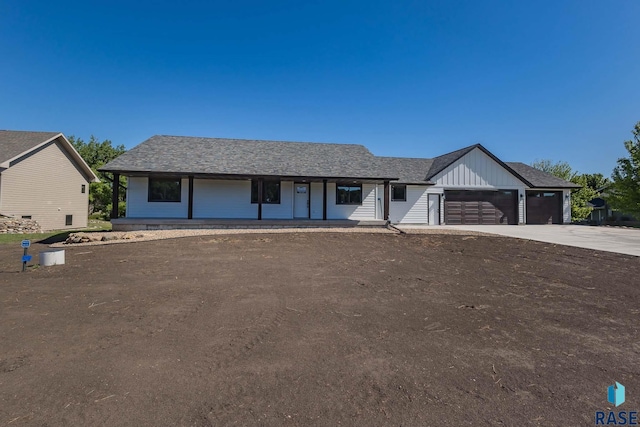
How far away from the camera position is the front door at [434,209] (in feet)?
72.9

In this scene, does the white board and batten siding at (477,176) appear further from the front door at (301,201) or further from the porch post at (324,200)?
the front door at (301,201)

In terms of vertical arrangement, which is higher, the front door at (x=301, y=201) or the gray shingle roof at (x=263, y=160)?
the gray shingle roof at (x=263, y=160)

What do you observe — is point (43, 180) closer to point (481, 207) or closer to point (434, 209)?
point (434, 209)

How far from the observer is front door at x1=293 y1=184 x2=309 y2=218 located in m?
19.0

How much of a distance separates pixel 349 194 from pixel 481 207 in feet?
33.7

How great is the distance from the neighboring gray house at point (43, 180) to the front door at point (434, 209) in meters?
26.4

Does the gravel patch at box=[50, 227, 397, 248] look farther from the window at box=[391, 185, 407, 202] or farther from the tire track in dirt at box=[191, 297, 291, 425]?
the tire track in dirt at box=[191, 297, 291, 425]

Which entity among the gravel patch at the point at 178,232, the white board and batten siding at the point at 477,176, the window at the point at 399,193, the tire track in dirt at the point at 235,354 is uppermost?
the white board and batten siding at the point at 477,176

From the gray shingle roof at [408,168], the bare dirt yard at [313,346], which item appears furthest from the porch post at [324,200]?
the bare dirt yard at [313,346]

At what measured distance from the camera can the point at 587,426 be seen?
2396 millimetres

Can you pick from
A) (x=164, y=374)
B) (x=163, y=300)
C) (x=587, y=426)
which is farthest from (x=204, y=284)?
(x=587, y=426)

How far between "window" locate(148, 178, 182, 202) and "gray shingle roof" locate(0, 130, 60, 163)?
9915 mm

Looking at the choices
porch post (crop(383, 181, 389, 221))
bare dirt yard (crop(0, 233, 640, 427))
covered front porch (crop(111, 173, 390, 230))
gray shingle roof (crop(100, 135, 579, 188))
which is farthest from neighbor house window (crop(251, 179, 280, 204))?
bare dirt yard (crop(0, 233, 640, 427))

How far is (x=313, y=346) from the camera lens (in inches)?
144
